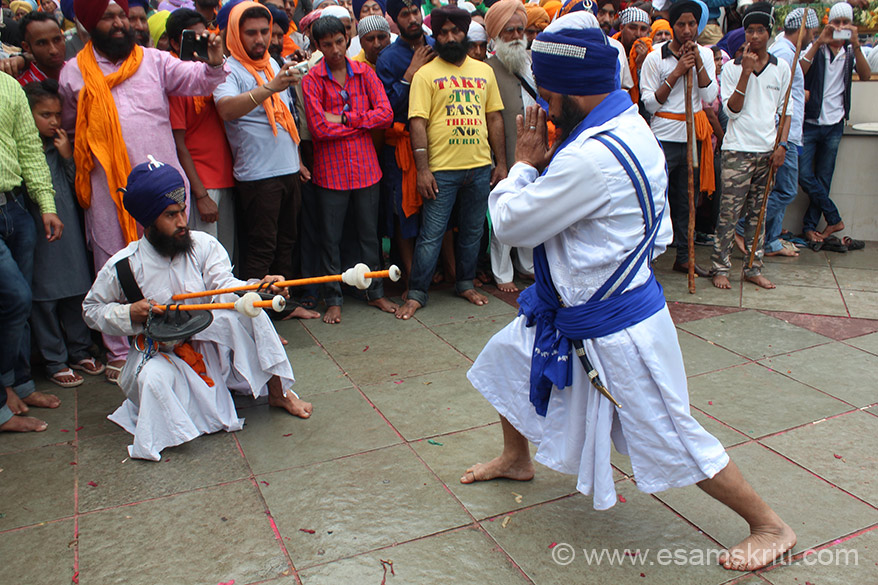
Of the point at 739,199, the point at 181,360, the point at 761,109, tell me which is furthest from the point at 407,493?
the point at 761,109

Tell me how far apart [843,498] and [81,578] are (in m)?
3.23

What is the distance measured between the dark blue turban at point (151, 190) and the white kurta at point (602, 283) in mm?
1847

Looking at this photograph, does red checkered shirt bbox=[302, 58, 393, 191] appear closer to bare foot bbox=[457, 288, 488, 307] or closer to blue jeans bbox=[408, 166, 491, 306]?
blue jeans bbox=[408, 166, 491, 306]

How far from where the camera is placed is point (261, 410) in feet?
14.0

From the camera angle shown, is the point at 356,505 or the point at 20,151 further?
the point at 20,151

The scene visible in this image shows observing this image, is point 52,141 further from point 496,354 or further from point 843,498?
point 843,498

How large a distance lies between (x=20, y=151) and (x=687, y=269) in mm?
5454

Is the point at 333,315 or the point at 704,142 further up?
the point at 704,142

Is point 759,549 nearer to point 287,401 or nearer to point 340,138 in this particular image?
point 287,401

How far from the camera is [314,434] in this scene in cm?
396

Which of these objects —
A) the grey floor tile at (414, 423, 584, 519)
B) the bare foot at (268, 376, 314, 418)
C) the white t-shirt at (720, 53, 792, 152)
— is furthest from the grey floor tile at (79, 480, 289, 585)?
the white t-shirt at (720, 53, 792, 152)

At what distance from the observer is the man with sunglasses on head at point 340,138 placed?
5496mm

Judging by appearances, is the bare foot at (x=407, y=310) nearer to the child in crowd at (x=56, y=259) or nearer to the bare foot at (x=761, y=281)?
the child in crowd at (x=56, y=259)

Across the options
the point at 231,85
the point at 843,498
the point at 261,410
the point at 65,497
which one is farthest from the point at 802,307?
the point at 65,497
